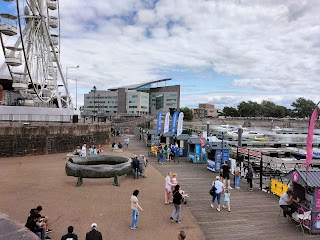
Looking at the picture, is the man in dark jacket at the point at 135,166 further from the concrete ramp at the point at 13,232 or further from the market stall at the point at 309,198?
the concrete ramp at the point at 13,232

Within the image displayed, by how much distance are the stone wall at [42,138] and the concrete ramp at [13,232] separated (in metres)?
22.0

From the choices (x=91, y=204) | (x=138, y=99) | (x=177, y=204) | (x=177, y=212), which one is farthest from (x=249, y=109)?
(x=177, y=204)

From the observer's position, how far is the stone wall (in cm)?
2608

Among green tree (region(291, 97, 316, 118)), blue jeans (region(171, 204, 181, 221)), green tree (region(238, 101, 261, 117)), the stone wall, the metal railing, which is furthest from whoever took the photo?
green tree (region(291, 97, 316, 118))

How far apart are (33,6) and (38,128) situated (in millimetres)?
21243

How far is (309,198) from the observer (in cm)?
1053

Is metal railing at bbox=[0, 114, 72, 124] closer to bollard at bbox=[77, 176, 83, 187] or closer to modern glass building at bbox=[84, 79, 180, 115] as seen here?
bollard at bbox=[77, 176, 83, 187]

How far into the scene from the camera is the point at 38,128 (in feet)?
93.0

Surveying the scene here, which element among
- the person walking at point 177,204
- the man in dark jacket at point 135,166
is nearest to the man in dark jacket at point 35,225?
the person walking at point 177,204

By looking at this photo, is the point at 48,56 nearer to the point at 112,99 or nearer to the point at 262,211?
the point at 262,211

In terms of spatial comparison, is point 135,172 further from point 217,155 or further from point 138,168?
point 217,155

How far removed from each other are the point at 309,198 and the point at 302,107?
19598cm

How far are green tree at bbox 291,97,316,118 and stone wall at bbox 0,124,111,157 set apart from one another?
17829cm

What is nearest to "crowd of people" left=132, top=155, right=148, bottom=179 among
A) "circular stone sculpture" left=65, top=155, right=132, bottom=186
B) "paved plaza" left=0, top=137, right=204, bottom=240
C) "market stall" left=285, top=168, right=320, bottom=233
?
"paved plaza" left=0, top=137, right=204, bottom=240
